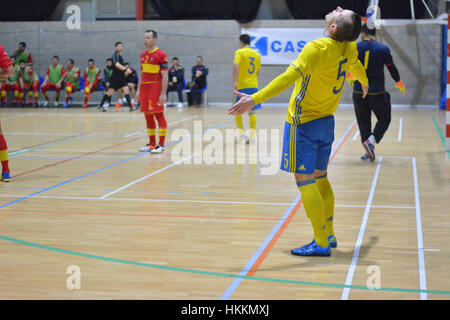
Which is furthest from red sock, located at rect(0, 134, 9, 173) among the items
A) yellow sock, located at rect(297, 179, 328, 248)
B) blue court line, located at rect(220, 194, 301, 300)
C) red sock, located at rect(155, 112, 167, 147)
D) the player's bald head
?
the player's bald head

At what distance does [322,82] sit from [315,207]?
84 centimetres

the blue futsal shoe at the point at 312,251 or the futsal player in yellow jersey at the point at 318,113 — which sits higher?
the futsal player in yellow jersey at the point at 318,113

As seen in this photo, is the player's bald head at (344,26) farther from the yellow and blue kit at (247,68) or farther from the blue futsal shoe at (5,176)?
the yellow and blue kit at (247,68)

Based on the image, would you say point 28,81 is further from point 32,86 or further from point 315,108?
point 315,108

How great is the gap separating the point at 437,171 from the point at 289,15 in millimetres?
14416

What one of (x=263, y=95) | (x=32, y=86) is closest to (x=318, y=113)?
(x=263, y=95)

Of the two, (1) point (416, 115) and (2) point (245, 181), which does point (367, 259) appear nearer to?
(2) point (245, 181)

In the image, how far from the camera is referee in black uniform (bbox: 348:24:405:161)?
8.77 m

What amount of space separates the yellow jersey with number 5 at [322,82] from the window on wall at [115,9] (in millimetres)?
19033

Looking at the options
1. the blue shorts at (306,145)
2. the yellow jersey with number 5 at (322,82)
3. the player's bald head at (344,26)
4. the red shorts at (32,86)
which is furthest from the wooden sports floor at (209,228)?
the red shorts at (32,86)

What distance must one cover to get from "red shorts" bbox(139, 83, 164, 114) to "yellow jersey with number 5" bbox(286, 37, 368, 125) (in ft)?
17.3

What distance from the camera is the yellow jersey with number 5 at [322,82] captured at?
426 cm

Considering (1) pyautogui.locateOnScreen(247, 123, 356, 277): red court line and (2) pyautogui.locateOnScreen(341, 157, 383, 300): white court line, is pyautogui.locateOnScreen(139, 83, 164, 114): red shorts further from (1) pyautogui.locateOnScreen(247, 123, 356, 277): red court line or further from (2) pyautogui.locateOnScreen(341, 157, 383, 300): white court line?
(1) pyautogui.locateOnScreen(247, 123, 356, 277): red court line
